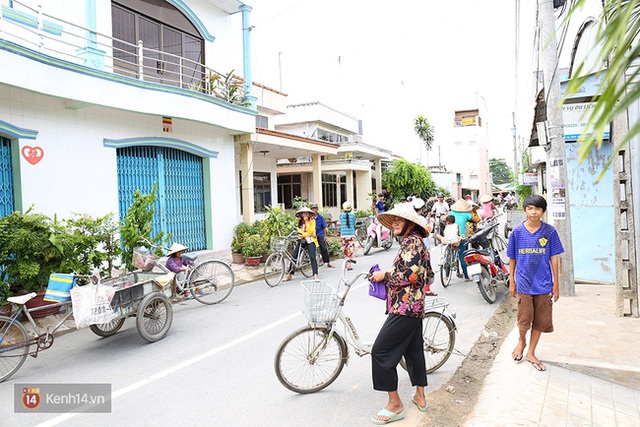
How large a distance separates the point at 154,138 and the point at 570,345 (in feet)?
33.1

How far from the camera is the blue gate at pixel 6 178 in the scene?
833 cm

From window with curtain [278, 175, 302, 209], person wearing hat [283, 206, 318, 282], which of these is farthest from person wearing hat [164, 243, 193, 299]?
window with curtain [278, 175, 302, 209]

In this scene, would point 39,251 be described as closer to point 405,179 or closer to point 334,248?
point 334,248

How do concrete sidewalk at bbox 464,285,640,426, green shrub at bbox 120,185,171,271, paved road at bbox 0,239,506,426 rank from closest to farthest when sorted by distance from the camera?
concrete sidewalk at bbox 464,285,640,426, paved road at bbox 0,239,506,426, green shrub at bbox 120,185,171,271

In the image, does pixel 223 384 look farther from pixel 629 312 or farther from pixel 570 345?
pixel 629 312

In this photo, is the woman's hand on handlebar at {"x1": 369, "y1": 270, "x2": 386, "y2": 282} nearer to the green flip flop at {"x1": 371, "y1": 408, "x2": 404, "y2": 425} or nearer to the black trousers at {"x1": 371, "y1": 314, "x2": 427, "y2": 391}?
the black trousers at {"x1": 371, "y1": 314, "x2": 427, "y2": 391}

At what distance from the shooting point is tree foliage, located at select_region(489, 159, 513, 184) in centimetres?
10256

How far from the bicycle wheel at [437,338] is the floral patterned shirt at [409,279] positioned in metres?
0.88

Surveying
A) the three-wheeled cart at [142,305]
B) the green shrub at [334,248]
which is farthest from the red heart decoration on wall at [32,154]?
the green shrub at [334,248]

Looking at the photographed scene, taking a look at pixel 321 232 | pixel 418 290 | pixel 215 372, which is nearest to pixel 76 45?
pixel 321 232

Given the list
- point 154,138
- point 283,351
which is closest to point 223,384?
point 283,351

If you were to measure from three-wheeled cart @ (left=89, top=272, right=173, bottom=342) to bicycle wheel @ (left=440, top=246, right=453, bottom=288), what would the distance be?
Answer: 16.6ft

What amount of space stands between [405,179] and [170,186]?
21.5 meters

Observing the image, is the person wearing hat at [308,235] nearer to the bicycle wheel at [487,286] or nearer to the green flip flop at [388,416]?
the bicycle wheel at [487,286]
